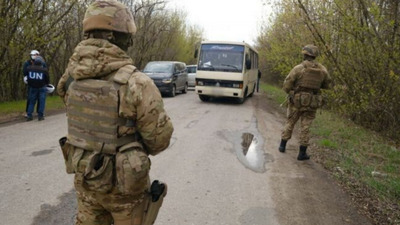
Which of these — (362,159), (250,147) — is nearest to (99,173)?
(250,147)

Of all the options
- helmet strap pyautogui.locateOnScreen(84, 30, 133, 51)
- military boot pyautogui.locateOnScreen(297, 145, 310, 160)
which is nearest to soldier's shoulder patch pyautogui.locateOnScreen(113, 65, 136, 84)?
helmet strap pyautogui.locateOnScreen(84, 30, 133, 51)

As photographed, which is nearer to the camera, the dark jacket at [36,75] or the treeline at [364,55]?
the treeline at [364,55]

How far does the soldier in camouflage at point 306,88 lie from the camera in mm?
5523

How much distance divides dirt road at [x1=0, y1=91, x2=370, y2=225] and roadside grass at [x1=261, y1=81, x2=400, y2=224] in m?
0.35

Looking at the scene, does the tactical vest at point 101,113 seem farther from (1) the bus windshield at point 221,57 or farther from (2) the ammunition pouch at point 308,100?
(1) the bus windshield at point 221,57

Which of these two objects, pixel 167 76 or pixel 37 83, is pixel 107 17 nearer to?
pixel 37 83

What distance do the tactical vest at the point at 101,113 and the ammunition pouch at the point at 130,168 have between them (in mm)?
55

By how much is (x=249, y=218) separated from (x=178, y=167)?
1803 mm

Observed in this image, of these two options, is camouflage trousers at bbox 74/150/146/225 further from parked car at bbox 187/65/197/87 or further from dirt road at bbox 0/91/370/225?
parked car at bbox 187/65/197/87

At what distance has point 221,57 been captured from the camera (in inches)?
519

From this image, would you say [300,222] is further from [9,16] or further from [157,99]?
[9,16]

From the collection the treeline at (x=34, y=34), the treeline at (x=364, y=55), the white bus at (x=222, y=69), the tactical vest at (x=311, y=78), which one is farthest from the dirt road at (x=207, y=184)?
the white bus at (x=222, y=69)

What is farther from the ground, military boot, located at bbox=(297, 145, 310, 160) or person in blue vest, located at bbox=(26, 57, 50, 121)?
person in blue vest, located at bbox=(26, 57, 50, 121)

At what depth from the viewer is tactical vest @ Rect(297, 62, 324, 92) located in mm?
5520
